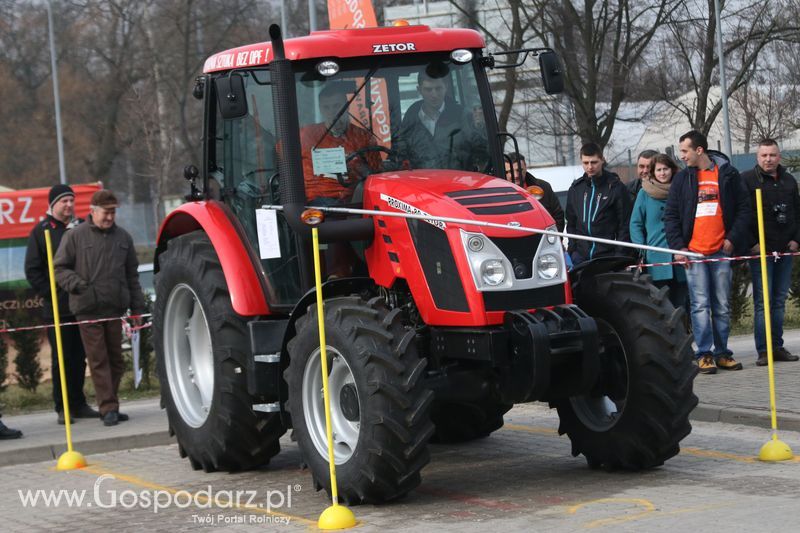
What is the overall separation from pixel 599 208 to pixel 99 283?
15.6 feet

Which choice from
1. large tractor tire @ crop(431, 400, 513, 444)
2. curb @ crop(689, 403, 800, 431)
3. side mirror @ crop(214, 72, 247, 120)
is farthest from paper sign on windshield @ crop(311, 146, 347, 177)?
curb @ crop(689, 403, 800, 431)

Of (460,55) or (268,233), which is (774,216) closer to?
(460,55)

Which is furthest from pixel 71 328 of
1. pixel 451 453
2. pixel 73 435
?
pixel 451 453

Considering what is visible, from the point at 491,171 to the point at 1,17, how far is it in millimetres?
46454

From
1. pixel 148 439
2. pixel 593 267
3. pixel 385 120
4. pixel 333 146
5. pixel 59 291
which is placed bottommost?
pixel 148 439

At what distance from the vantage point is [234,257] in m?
8.94

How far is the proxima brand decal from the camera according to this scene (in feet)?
24.8

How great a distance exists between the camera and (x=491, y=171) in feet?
28.5

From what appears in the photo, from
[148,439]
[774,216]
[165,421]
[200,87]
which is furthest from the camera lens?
[774,216]

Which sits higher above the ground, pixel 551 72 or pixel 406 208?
pixel 551 72

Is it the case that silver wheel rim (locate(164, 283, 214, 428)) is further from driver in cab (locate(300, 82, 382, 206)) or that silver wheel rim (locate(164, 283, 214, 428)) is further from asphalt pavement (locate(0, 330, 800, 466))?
driver in cab (locate(300, 82, 382, 206))

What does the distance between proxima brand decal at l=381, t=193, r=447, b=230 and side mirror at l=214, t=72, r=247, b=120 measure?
1025 millimetres

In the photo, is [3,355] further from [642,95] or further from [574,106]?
[642,95]

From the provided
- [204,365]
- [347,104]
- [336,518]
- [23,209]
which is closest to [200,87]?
[347,104]
